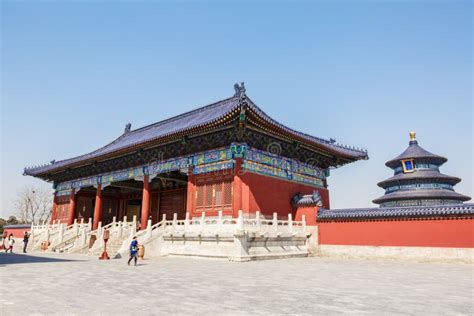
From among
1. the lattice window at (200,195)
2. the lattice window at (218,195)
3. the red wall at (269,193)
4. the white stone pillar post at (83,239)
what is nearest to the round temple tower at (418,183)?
the red wall at (269,193)

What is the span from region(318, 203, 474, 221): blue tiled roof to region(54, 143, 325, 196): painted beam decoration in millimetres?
2976

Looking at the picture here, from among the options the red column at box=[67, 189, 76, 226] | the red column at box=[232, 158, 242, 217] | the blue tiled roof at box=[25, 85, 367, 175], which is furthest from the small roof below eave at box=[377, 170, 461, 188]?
the red column at box=[67, 189, 76, 226]

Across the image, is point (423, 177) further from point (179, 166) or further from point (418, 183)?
point (179, 166)

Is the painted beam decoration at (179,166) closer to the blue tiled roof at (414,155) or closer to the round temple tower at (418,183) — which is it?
the round temple tower at (418,183)

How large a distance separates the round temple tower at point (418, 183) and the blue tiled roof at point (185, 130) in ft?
18.7

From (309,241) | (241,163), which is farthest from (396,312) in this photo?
(309,241)

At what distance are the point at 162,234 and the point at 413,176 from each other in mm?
18919

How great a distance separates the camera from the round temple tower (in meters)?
24.4

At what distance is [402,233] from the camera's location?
15406mm

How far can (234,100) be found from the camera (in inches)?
886

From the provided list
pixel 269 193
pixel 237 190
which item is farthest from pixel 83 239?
pixel 269 193

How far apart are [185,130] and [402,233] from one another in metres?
11.1

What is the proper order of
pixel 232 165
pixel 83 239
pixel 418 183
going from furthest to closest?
1. pixel 418 183
2. pixel 83 239
3. pixel 232 165

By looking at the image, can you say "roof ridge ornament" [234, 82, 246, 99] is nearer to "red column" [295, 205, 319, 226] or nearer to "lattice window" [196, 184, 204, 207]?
"lattice window" [196, 184, 204, 207]
